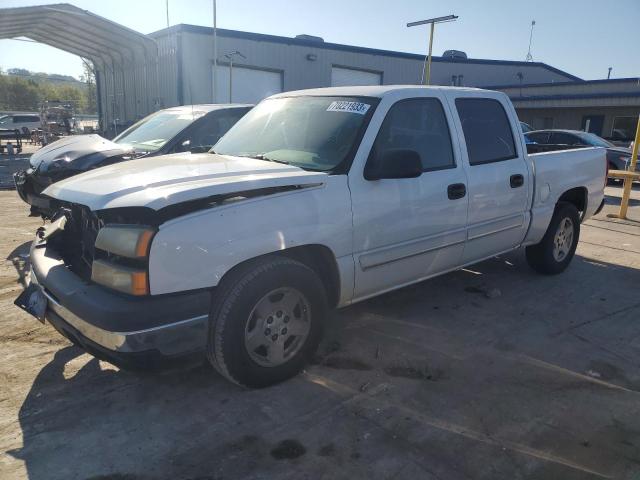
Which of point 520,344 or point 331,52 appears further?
point 331,52

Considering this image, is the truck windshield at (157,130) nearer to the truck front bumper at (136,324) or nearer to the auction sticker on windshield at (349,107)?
the auction sticker on windshield at (349,107)

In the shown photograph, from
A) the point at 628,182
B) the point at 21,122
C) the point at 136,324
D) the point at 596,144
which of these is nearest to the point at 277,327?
the point at 136,324

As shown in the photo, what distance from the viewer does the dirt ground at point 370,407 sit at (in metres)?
2.51

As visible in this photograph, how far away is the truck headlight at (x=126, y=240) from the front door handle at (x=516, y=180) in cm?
330

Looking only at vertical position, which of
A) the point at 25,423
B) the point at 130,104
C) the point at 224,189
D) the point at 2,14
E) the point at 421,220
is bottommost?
the point at 25,423

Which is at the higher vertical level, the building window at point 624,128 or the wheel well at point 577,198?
the building window at point 624,128

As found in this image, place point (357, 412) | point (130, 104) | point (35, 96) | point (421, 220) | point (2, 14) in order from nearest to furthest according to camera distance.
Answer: point (357, 412) < point (421, 220) < point (2, 14) < point (130, 104) < point (35, 96)

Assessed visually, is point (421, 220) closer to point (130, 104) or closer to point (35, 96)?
point (130, 104)

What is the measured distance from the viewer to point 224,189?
2777 mm

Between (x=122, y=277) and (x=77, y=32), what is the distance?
60.9 feet

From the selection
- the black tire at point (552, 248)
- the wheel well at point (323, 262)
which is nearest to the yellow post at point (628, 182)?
the black tire at point (552, 248)

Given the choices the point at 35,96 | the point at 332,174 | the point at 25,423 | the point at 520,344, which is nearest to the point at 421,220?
the point at 332,174

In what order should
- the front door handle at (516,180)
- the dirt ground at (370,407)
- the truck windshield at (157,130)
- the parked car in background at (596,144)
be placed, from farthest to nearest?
1. the parked car in background at (596,144)
2. the truck windshield at (157,130)
3. the front door handle at (516,180)
4. the dirt ground at (370,407)

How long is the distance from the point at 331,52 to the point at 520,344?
21653 mm
